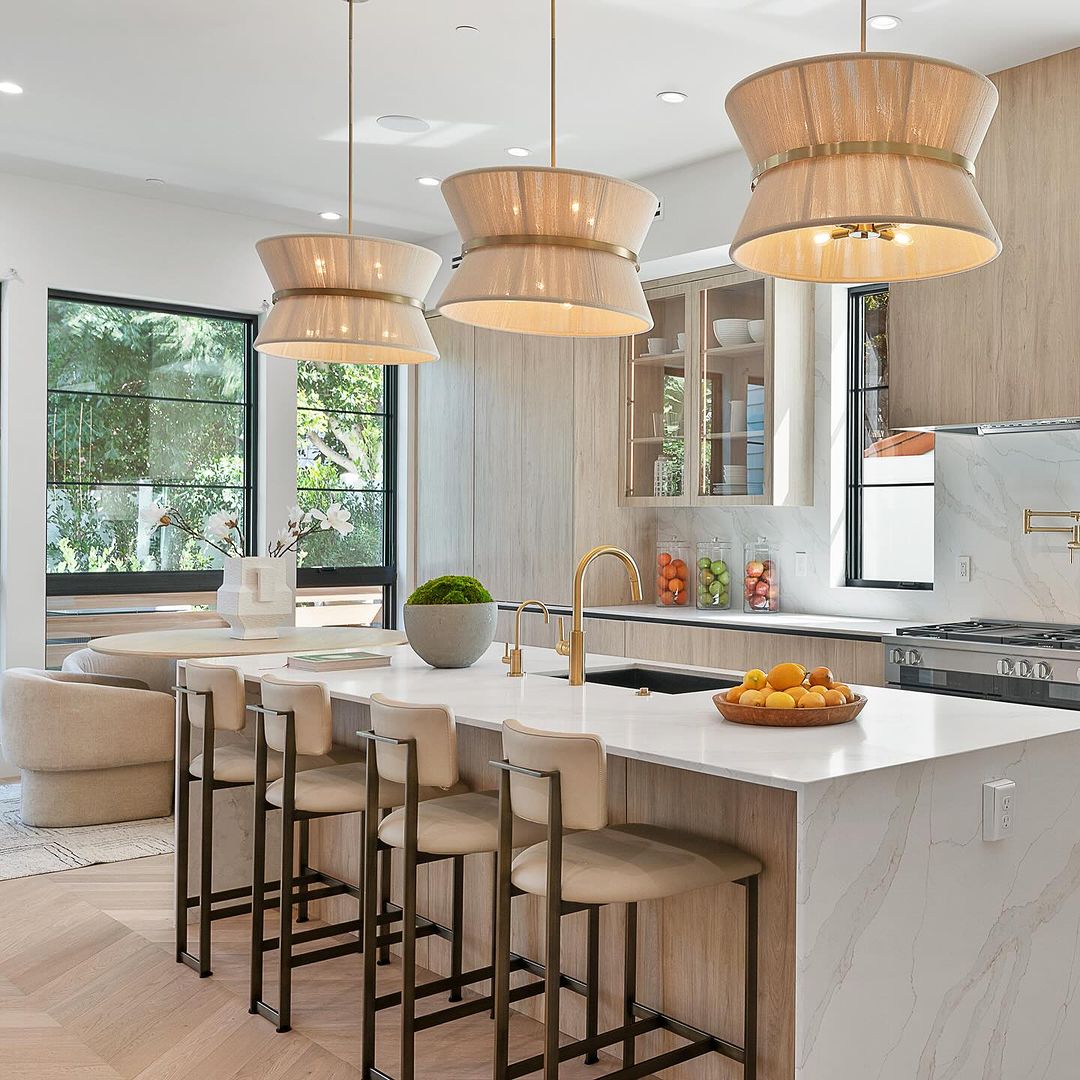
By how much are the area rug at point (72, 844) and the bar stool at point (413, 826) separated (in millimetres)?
2156

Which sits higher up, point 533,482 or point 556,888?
point 533,482

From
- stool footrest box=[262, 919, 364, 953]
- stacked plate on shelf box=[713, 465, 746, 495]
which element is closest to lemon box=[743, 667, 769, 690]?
stool footrest box=[262, 919, 364, 953]

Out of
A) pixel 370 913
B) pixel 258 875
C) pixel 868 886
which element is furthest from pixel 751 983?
pixel 258 875

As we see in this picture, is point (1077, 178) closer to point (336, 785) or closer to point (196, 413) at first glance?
point (336, 785)

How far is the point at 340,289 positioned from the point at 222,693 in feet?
3.78

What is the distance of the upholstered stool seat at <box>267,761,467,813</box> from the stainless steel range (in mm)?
2062

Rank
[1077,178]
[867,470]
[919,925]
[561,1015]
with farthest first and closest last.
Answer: [867,470] < [1077,178] < [561,1015] < [919,925]

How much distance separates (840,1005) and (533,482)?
4.24 m

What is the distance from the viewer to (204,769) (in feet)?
10.8

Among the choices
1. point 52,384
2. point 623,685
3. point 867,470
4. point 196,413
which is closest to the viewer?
point 623,685

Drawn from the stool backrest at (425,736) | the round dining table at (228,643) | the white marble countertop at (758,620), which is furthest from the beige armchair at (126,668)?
the stool backrest at (425,736)

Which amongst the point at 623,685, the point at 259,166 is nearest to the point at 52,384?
the point at 259,166

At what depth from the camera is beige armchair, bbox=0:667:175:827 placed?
16.0ft

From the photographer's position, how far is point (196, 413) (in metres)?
6.42
